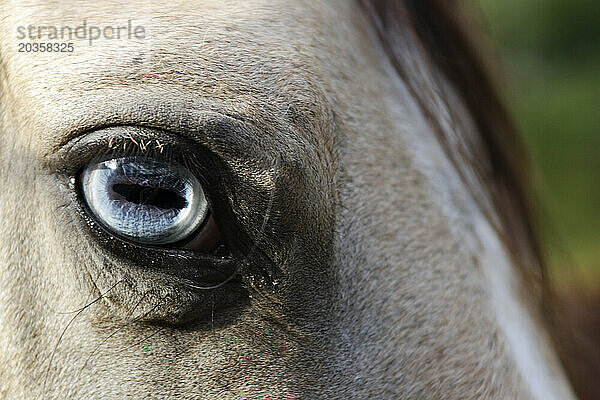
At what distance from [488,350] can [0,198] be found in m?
0.78

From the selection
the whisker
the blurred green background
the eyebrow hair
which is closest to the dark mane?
the eyebrow hair

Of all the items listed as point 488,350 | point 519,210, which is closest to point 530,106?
point 519,210

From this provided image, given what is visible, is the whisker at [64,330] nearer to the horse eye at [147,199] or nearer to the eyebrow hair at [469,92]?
the horse eye at [147,199]

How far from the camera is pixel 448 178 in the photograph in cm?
117

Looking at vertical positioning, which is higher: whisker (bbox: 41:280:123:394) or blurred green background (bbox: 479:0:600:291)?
whisker (bbox: 41:280:123:394)

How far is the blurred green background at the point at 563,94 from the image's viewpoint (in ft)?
15.5

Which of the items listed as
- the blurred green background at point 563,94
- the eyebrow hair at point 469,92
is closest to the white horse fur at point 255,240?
the eyebrow hair at point 469,92

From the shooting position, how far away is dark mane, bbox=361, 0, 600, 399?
122cm

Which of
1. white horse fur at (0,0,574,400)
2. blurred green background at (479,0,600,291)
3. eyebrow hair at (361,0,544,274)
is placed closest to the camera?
white horse fur at (0,0,574,400)

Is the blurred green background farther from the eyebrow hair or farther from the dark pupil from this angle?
the dark pupil

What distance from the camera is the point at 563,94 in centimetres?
504

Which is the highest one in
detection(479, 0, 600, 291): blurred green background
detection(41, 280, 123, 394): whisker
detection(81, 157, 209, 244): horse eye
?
detection(81, 157, 209, 244): horse eye

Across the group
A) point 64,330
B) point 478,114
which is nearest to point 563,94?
point 478,114

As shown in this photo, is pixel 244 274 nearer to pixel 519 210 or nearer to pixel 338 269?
pixel 338 269
